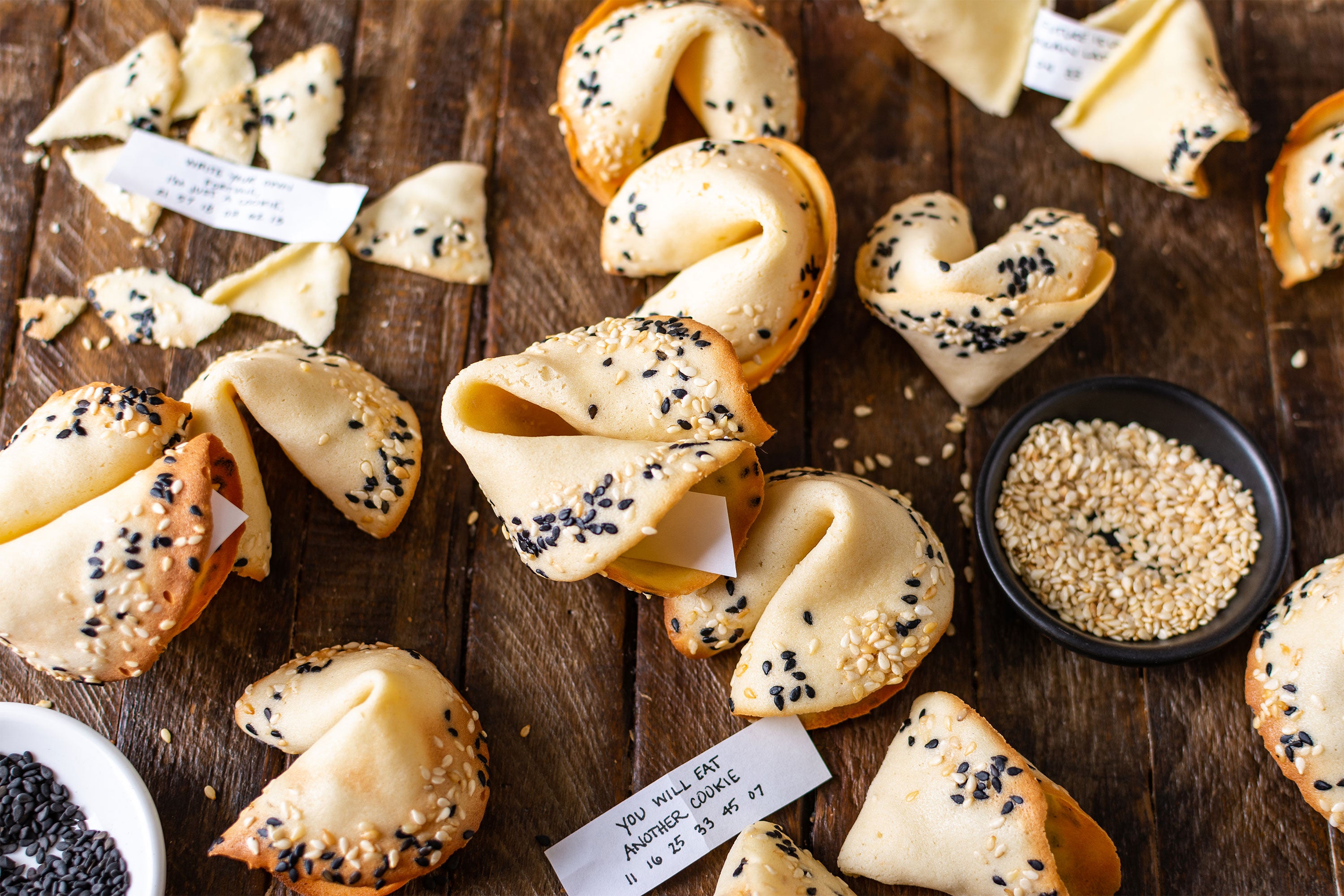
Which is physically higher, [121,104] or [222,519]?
[121,104]

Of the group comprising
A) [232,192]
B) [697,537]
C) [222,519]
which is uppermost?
[232,192]

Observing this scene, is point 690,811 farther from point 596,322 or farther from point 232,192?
point 232,192

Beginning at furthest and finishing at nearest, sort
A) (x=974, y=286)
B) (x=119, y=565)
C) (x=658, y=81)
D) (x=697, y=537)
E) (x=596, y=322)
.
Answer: (x=596, y=322) < (x=658, y=81) < (x=974, y=286) < (x=697, y=537) < (x=119, y=565)

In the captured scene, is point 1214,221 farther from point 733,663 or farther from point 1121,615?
point 733,663

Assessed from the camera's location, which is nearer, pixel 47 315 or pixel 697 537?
pixel 697 537

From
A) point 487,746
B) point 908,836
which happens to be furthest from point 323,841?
point 908,836

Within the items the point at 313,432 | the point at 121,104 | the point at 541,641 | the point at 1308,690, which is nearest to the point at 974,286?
the point at 1308,690

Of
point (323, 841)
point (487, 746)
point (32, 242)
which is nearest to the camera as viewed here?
point (323, 841)

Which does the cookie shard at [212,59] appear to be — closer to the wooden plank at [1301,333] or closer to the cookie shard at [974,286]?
the cookie shard at [974,286]
